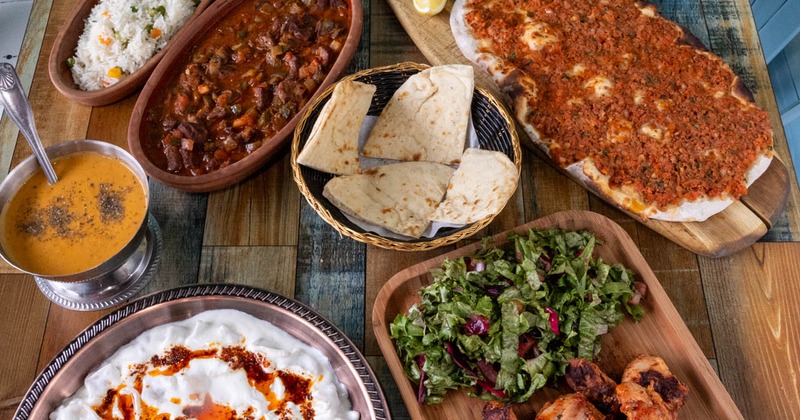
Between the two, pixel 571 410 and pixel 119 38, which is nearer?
pixel 571 410

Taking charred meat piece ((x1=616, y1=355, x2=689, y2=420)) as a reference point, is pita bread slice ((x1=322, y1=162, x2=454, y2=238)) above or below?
above

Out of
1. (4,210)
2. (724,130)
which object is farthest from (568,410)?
(4,210)

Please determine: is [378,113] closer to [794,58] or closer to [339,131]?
[339,131]

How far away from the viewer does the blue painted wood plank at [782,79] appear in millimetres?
5086

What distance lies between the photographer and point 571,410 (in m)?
2.58

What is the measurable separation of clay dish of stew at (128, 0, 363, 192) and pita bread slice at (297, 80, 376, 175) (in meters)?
0.23

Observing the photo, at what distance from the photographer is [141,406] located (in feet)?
8.81

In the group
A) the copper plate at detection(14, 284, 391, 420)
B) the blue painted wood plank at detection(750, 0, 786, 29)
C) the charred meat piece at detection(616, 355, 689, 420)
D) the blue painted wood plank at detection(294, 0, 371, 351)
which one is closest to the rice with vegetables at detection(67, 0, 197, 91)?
the blue painted wood plank at detection(294, 0, 371, 351)

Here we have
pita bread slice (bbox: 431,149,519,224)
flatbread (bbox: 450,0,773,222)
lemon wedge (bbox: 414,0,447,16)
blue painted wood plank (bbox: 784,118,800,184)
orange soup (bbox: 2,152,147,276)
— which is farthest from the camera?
blue painted wood plank (bbox: 784,118,800,184)

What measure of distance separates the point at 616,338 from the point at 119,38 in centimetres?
323

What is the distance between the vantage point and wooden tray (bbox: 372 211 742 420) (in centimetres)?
284

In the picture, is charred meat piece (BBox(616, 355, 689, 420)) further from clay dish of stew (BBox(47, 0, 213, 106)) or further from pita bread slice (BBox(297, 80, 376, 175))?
clay dish of stew (BBox(47, 0, 213, 106))

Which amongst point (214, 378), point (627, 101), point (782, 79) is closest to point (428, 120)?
point (627, 101)

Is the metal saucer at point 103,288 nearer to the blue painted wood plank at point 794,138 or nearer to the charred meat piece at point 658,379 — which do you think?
the charred meat piece at point 658,379
